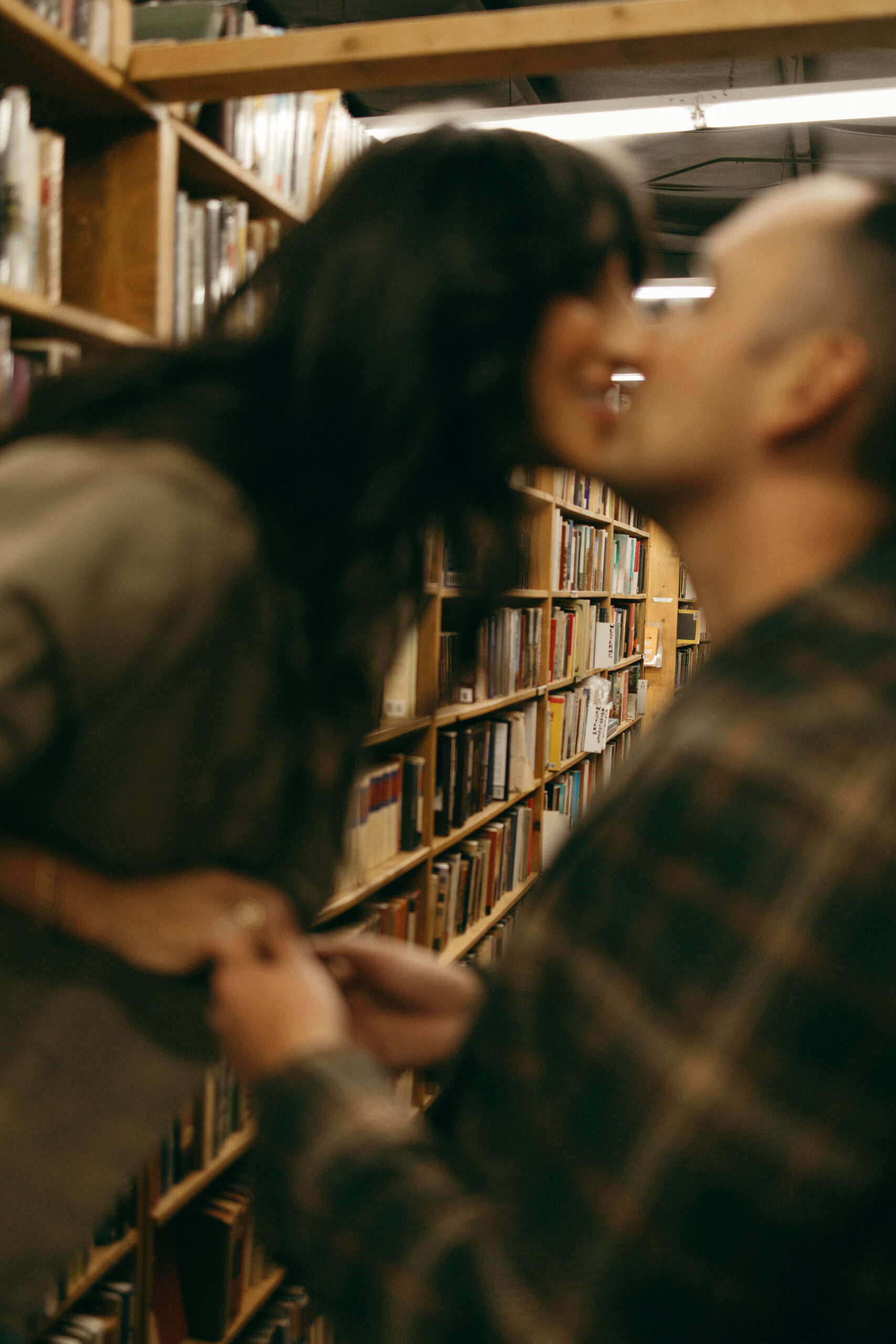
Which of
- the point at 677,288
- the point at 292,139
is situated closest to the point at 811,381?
the point at 292,139

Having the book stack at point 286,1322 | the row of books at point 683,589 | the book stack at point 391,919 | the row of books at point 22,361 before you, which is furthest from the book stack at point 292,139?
the row of books at point 683,589

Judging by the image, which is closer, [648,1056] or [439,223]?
[648,1056]

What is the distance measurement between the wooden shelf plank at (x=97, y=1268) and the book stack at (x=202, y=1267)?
0.26 m

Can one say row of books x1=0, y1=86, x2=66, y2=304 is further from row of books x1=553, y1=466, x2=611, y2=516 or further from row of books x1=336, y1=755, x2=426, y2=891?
row of books x1=553, y1=466, x2=611, y2=516

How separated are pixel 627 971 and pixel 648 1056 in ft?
0.16

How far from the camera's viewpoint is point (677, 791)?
0.56m

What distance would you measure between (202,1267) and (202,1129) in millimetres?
313

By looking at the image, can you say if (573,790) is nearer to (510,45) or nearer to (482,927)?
(482,927)

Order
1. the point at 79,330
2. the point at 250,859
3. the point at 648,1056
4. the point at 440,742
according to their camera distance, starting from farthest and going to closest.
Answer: the point at 440,742 < the point at 79,330 < the point at 250,859 < the point at 648,1056

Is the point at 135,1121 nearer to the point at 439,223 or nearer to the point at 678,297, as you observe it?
the point at 439,223

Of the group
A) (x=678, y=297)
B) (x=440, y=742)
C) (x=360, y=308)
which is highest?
(x=678, y=297)

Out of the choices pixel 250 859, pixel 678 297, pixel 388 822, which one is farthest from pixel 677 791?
pixel 678 297

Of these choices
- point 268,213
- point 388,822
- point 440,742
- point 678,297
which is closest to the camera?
point 268,213

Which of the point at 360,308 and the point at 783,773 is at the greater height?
the point at 360,308
